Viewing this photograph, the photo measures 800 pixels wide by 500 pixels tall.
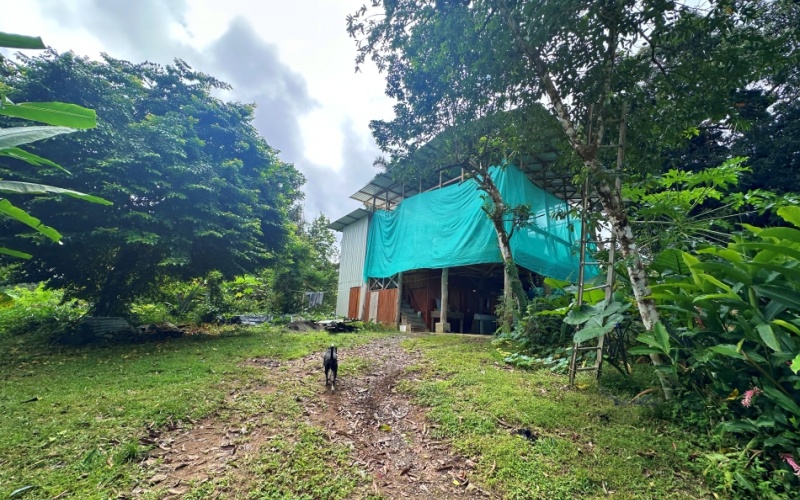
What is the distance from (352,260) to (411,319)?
16.2ft

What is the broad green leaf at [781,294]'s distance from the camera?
6.66 ft

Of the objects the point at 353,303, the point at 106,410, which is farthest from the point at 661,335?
the point at 353,303

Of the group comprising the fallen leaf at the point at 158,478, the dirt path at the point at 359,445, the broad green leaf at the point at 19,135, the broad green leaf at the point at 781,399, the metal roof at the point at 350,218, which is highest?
the metal roof at the point at 350,218

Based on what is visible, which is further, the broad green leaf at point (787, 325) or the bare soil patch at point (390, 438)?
the bare soil patch at point (390, 438)

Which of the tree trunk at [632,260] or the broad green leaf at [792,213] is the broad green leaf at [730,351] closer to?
the tree trunk at [632,260]

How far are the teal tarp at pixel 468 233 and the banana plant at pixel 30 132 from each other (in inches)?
357

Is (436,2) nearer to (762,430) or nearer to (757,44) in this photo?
(757,44)

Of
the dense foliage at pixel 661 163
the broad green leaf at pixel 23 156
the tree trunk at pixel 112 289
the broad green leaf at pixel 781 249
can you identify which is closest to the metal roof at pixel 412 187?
the dense foliage at pixel 661 163

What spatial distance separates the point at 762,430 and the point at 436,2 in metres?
5.22

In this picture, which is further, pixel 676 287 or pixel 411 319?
pixel 411 319

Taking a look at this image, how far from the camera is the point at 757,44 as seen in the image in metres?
3.18

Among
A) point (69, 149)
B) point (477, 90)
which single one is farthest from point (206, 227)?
point (477, 90)

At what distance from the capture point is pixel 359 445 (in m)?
2.86

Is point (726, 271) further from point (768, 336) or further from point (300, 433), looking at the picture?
point (300, 433)
